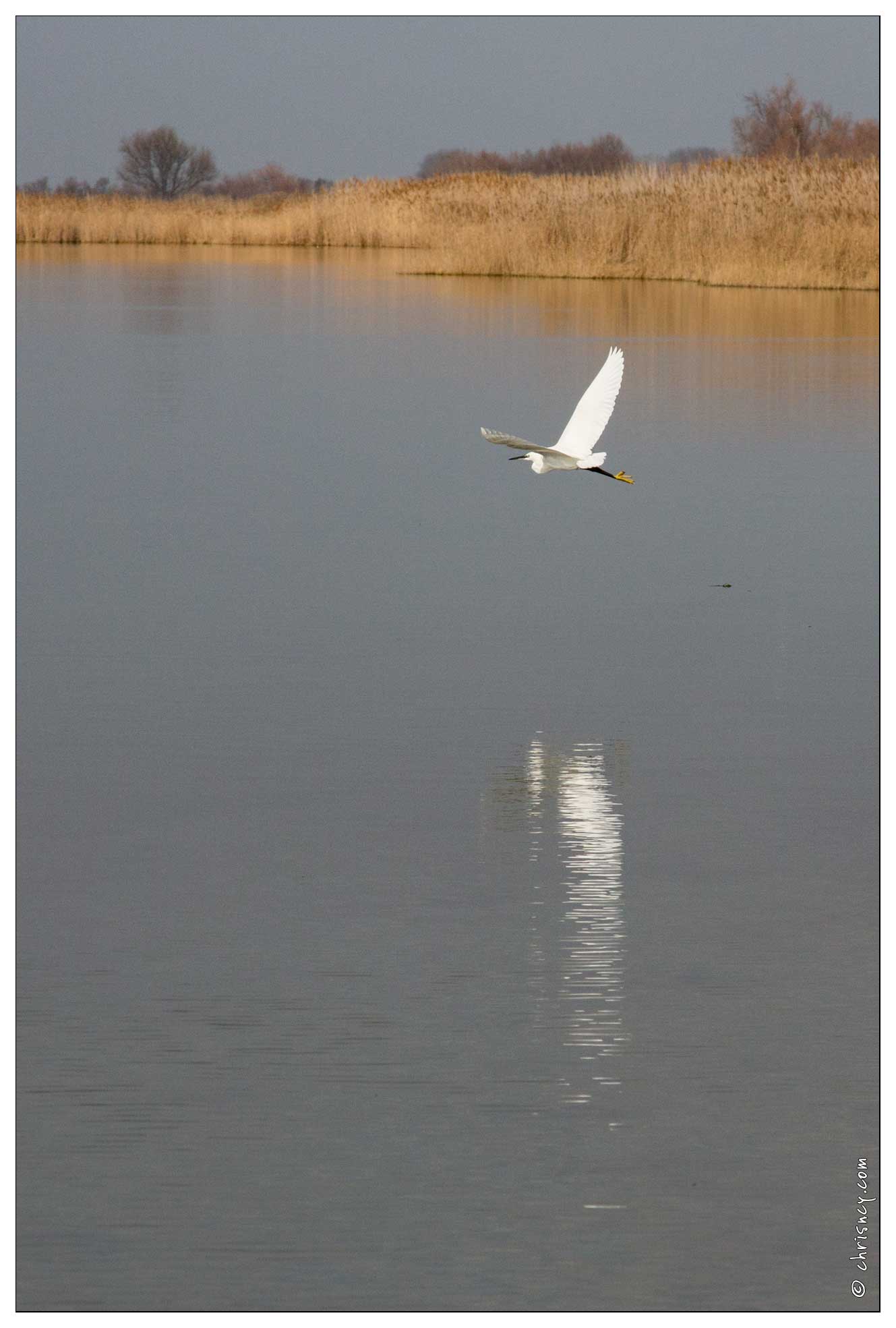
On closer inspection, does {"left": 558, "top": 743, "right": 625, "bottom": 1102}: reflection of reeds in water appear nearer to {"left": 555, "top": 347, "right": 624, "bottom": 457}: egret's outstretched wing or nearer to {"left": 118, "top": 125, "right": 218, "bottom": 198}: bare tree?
{"left": 555, "top": 347, "right": 624, "bottom": 457}: egret's outstretched wing

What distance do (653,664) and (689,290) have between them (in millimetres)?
18792

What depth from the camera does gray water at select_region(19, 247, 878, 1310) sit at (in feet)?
9.78

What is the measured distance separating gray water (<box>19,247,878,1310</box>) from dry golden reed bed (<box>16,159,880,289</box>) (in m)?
12.2

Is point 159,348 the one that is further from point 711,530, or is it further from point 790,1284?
point 790,1284

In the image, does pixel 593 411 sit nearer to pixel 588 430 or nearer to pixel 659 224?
pixel 588 430

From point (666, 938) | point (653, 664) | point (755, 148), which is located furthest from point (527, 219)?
point (666, 938)

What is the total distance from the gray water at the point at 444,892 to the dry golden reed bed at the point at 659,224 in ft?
40.2

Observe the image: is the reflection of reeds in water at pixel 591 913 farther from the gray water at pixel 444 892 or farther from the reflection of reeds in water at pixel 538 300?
the reflection of reeds in water at pixel 538 300

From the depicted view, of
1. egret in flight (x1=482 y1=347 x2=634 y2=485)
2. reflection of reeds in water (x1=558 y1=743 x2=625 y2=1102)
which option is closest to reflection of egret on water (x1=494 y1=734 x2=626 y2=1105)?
reflection of reeds in water (x1=558 y1=743 x2=625 y2=1102)

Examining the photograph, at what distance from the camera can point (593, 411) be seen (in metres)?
7.66

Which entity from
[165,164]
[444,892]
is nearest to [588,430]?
[444,892]

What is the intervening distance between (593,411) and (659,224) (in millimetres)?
16653

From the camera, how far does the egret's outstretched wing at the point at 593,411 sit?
7520 millimetres

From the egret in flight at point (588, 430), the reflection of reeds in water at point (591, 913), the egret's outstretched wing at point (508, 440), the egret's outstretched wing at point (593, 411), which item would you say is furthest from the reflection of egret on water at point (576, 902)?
the egret's outstretched wing at point (593, 411)
